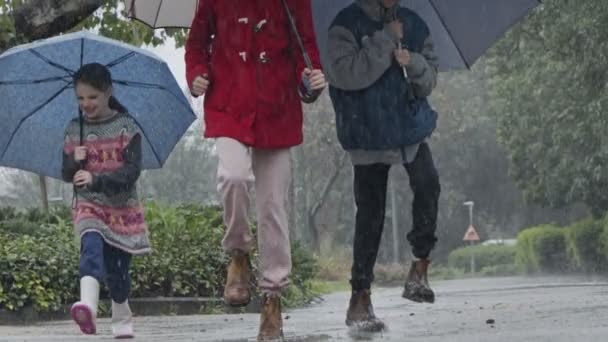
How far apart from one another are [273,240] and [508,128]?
44619 millimetres

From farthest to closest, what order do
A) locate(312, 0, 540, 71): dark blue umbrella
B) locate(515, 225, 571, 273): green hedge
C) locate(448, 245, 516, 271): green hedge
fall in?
locate(448, 245, 516, 271): green hedge → locate(515, 225, 571, 273): green hedge → locate(312, 0, 540, 71): dark blue umbrella

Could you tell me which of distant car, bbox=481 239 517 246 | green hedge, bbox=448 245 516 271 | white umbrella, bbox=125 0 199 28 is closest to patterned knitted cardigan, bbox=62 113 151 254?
white umbrella, bbox=125 0 199 28

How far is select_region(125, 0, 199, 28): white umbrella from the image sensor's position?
8969mm

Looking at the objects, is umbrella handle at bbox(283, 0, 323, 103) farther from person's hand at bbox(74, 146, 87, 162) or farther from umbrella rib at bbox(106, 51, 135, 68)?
umbrella rib at bbox(106, 51, 135, 68)

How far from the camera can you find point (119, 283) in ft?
29.2

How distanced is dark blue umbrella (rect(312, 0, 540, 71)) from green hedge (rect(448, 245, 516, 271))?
73.2 meters

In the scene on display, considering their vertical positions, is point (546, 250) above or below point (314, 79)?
above

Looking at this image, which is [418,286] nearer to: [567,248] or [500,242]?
[567,248]

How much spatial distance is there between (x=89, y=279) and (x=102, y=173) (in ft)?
1.95

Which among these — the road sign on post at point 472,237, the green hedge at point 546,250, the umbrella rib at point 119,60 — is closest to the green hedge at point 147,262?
the umbrella rib at point 119,60

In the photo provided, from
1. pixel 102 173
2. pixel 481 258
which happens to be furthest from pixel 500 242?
pixel 102 173

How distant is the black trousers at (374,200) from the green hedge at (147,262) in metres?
5.82

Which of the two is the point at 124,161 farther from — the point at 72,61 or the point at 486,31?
the point at 486,31

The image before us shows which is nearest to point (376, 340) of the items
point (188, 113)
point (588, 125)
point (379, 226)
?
point (379, 226)
